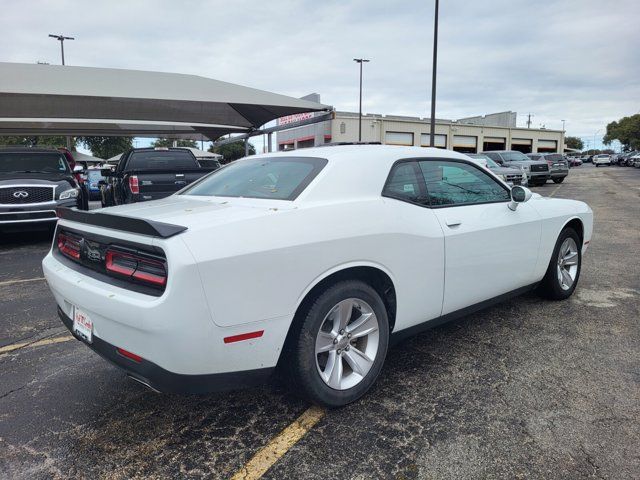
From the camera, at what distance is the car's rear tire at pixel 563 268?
15.0ft

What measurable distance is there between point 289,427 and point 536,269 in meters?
2.76

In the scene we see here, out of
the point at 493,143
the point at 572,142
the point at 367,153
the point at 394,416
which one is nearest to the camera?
the point at 394,416

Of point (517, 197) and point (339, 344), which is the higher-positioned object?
point (517, 197)

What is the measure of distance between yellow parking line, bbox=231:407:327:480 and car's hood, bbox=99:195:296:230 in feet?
3.82

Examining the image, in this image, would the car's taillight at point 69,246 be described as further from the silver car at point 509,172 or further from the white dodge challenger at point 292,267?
the silver car at point 509,172

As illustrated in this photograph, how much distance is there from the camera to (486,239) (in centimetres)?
357

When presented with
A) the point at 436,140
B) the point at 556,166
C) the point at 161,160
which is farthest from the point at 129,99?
the point at 436,140

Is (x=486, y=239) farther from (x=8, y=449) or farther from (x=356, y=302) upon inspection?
(x=8, y=449)

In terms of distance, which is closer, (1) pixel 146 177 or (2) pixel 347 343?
(2) pixel 347 343

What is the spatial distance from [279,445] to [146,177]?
24.9ft

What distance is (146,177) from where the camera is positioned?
29.7 ft

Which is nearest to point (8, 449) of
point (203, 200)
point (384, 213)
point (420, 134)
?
point (203, 200)

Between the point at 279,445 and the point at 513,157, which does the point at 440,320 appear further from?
the point at 513,157

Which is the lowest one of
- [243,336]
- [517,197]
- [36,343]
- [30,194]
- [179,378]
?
[36,343]
